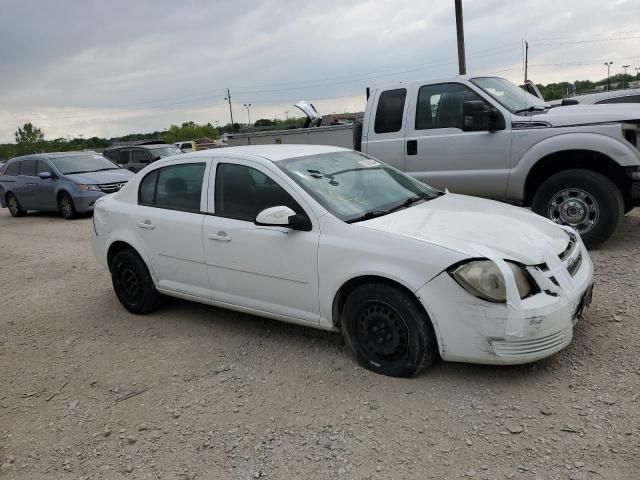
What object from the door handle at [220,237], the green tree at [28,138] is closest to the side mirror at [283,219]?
the door handle at [220,237]

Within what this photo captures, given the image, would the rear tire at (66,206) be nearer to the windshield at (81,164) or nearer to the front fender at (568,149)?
the windshield at (81,164)

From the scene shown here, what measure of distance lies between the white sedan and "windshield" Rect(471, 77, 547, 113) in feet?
8.21

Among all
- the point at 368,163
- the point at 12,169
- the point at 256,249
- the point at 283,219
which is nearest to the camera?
the point at 283,219

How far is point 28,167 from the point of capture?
14070 millimetres

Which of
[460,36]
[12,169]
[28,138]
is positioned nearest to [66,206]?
[12,169]

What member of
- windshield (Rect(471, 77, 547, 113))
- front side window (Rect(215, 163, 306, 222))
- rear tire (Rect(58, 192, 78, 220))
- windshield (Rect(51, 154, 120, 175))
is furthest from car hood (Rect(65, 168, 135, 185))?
front side window (Rect(215, 163, 306, 222))

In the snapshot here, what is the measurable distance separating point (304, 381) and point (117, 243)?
8.42 ft

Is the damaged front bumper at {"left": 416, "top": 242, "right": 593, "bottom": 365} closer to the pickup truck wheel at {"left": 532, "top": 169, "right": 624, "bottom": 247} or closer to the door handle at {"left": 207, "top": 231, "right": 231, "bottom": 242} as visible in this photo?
the door handle at {"left": 207, "top": 231, "right": 231, "bottom": 242}

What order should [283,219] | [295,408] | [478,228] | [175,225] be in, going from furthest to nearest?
[175,225] < [283,219] < [478,228] < [295,408]

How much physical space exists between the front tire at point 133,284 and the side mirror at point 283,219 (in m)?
1.73

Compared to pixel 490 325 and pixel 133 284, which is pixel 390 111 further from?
pixel 490 325

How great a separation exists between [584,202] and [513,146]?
3.27ft

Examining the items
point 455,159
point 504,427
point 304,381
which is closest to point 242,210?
point 304,381

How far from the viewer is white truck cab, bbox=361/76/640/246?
5.77m
